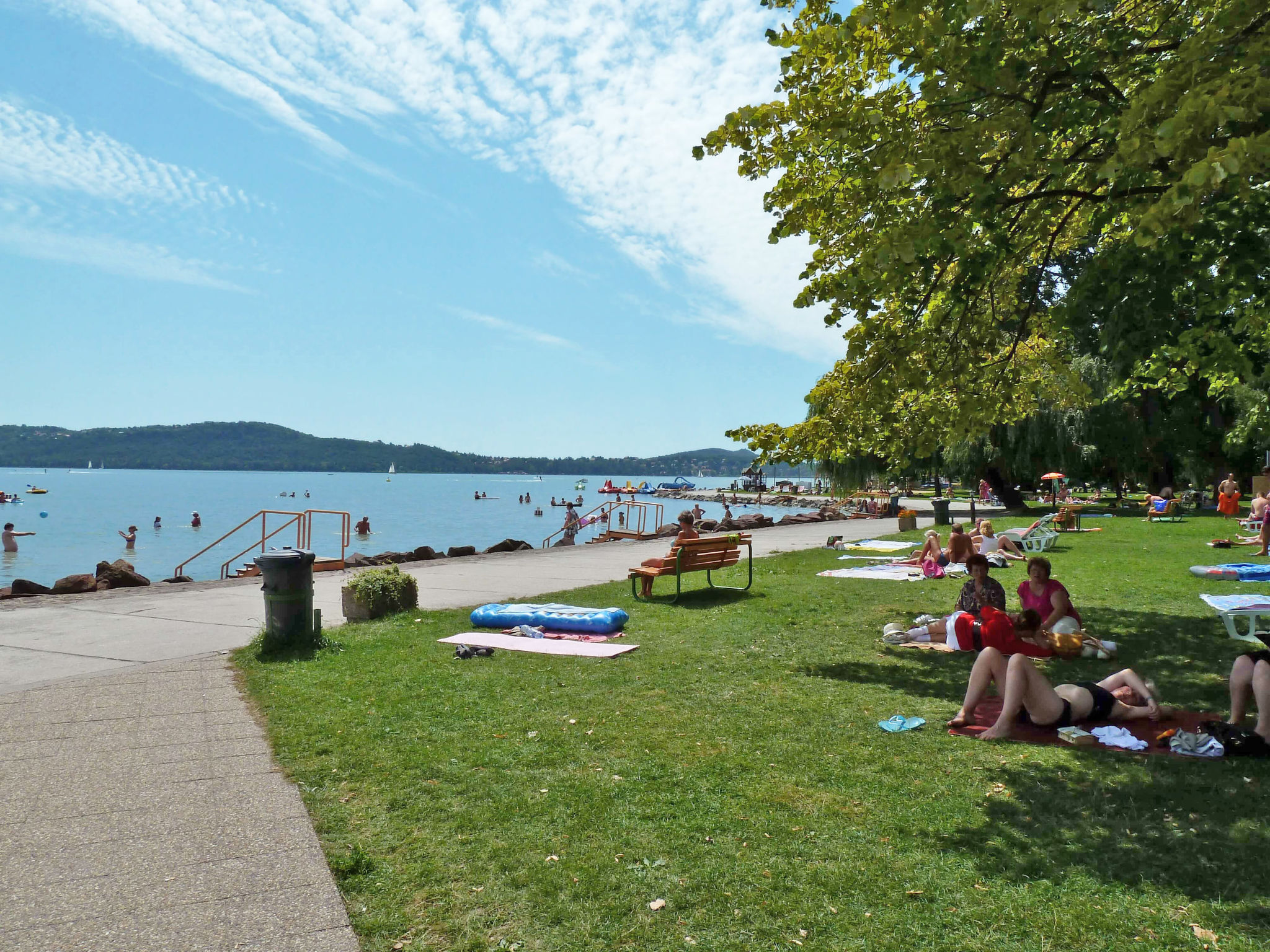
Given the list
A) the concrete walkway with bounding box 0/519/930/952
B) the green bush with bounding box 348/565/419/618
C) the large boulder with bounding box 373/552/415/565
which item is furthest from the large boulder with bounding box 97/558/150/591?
the green bush with bounding box 348/565/419/618

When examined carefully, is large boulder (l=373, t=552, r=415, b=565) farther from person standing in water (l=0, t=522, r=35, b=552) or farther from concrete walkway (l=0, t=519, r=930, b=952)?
person standing in water (l=0, t=522, r=35, b=552)

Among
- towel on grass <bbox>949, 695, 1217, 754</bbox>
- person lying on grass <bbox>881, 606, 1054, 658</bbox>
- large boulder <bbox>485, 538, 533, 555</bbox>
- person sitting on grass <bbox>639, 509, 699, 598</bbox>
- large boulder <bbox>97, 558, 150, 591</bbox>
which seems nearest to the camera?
towel on grass <bbox>949, 695, 1217, 754</bbox>

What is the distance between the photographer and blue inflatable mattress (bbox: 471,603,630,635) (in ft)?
32.0

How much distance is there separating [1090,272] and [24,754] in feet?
32.4

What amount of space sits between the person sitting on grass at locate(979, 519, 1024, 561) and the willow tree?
20.9 feet

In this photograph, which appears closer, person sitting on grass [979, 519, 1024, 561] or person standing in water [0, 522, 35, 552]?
person sitting on grass [979, 519, 1024, 561]

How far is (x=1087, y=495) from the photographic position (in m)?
48.5

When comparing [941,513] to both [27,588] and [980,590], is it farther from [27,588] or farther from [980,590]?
[27,588]

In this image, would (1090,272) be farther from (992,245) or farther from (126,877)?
(126,877)

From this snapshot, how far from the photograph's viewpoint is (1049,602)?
27.2 feet

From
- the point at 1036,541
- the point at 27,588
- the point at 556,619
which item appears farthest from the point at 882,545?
the point at 27,588

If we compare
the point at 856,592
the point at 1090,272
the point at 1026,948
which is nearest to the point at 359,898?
the point at 1026,948

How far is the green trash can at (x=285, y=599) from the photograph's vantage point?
8578mm

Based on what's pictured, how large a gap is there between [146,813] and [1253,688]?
6.62m
